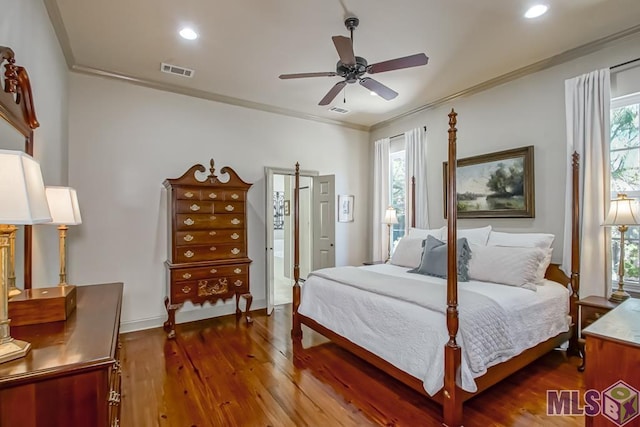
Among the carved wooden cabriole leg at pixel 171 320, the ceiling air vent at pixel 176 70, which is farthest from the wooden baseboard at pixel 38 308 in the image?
the ceiling air vent at pixel 176 70

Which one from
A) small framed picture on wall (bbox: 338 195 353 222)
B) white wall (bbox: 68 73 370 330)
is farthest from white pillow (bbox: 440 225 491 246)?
white wall (bbox: 68 73 370 330)

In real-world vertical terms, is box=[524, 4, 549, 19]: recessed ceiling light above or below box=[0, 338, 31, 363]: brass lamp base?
above

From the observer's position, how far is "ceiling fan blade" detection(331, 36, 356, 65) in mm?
2271

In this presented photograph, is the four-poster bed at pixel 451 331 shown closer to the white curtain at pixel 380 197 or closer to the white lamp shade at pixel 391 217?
the white lamp shade at pixel 391 217

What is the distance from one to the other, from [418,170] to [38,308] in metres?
4.46

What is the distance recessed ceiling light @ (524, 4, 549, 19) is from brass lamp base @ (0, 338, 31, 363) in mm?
3684

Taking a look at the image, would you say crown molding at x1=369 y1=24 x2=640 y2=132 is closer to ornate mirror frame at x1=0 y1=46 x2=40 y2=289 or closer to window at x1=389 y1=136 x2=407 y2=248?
window at x1=389 y1=136 x2=407 y2=248

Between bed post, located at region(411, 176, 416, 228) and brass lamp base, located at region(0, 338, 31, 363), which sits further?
bed post, located at region(411, 176, 416, 228)

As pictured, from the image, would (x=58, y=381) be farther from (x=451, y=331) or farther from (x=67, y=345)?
(x=451, y=331)

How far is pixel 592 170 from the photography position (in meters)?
3.00

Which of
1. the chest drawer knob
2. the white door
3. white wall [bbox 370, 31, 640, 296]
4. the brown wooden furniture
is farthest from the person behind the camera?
the white door

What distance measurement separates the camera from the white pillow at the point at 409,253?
377 cm

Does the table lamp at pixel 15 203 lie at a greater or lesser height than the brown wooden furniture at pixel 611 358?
greater

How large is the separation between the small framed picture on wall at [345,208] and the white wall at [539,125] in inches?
76.9
